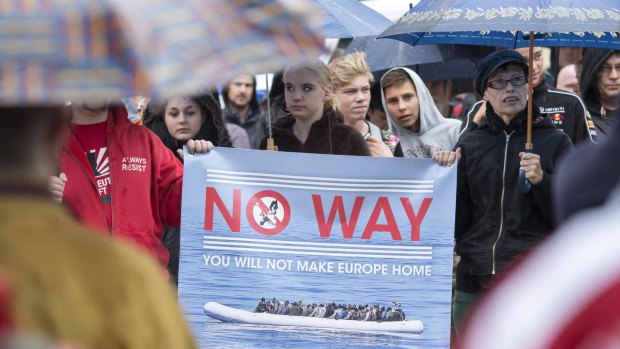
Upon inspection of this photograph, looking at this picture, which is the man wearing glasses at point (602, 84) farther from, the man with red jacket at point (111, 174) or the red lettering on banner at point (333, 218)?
the man with red jacket at point (111, 174)

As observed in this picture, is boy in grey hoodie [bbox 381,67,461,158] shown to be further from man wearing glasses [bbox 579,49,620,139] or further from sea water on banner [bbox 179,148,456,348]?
sea water on banner [bbox 179,148,456,348]

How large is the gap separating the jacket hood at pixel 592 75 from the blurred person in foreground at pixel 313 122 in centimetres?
220

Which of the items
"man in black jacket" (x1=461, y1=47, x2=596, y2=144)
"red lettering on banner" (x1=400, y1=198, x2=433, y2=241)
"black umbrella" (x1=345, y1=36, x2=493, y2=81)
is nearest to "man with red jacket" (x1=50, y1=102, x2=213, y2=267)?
"red lettering on banner" (x1=400, y1=198, x2=433, y2=241)

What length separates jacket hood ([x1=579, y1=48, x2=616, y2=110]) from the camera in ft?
28.2

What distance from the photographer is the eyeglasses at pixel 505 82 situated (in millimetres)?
7098

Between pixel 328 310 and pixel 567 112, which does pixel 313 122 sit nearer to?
pixel 328 310

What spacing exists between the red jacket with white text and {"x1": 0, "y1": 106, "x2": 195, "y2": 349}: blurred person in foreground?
3940 millimetres

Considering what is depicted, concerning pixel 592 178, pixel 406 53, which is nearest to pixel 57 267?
pixel 592 178

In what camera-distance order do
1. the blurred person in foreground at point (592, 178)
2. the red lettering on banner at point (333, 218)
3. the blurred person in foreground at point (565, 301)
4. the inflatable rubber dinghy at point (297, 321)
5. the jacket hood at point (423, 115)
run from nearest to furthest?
the blurred person in foreground at point (565, 301)
the blurred person in foreground at point (592, 178)
the inflatable rubber dinghy at point (297, 321)
the red lettering on banner at point (333, 218)
the jacket hood at point (423, 115)

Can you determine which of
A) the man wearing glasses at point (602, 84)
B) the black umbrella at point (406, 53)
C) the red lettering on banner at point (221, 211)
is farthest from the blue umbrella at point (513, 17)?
the black umbrella at point (406, 53)

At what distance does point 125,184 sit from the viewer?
237 inches

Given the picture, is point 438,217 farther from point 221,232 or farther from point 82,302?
point 82,302

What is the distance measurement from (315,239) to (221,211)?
1.71 ft

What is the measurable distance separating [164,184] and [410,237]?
1332 mm
